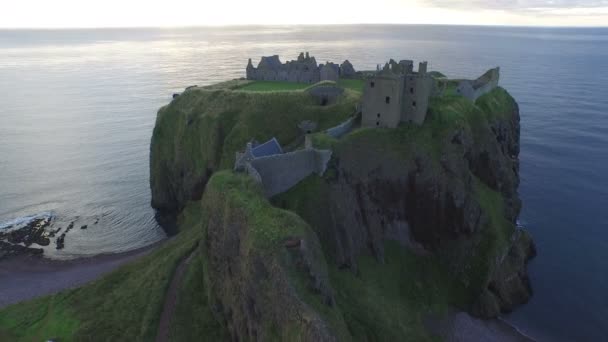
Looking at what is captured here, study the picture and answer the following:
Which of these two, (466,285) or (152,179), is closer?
(466,285)

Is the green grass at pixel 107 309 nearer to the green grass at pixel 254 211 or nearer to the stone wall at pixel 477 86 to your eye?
the green grass at pixel 254 211

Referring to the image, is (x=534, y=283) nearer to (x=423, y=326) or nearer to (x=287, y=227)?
(x=423, y=326)

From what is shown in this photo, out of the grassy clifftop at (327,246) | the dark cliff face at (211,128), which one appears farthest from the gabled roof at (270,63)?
the grassy clifftop at (327,246)

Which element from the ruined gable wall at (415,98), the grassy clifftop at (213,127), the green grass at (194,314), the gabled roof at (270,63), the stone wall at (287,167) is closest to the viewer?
the green grass at (194,314)

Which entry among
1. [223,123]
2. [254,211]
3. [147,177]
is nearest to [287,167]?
[254,211]

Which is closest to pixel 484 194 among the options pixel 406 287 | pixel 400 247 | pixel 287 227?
pixel 400 247

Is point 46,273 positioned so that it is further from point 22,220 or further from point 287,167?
point 287,167

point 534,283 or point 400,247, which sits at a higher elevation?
point 400,247
